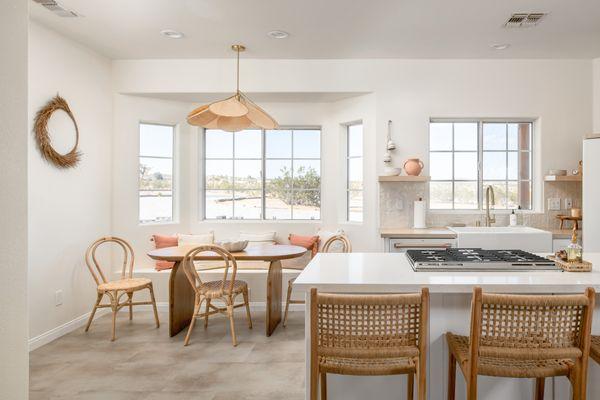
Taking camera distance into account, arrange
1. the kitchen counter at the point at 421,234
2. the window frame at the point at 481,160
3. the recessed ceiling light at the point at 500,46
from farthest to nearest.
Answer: the window frame at the point at 481,160 < the recessed ceiling light at the point at 500,46 < the kitchen counter at the point at 421,234

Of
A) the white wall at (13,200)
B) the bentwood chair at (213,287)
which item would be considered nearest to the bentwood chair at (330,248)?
the bentwood chair at (213,287)

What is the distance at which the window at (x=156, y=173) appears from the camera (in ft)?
16.6

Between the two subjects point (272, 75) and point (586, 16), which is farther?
point (272, 75)

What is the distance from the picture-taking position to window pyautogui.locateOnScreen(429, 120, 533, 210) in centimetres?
491

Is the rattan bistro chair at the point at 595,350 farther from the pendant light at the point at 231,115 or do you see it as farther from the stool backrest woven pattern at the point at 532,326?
the pendant light at the point at 231,115

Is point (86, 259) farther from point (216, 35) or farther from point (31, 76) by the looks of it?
point (216, 35)

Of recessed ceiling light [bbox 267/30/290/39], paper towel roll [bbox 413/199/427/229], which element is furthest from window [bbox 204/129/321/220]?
recessed ceiling light [bbox 267/30/290/39]

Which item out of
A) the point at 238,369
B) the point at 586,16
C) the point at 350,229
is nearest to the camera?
the point at 238,369

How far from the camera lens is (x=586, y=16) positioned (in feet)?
11.7

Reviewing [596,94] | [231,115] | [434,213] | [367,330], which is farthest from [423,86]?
[367,330]

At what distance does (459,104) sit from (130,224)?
4.03 m

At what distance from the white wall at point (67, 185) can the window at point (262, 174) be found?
4.29ft

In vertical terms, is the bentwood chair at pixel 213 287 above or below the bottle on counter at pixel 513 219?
below

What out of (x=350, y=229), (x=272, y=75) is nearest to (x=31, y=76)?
(x=272, y=75)
